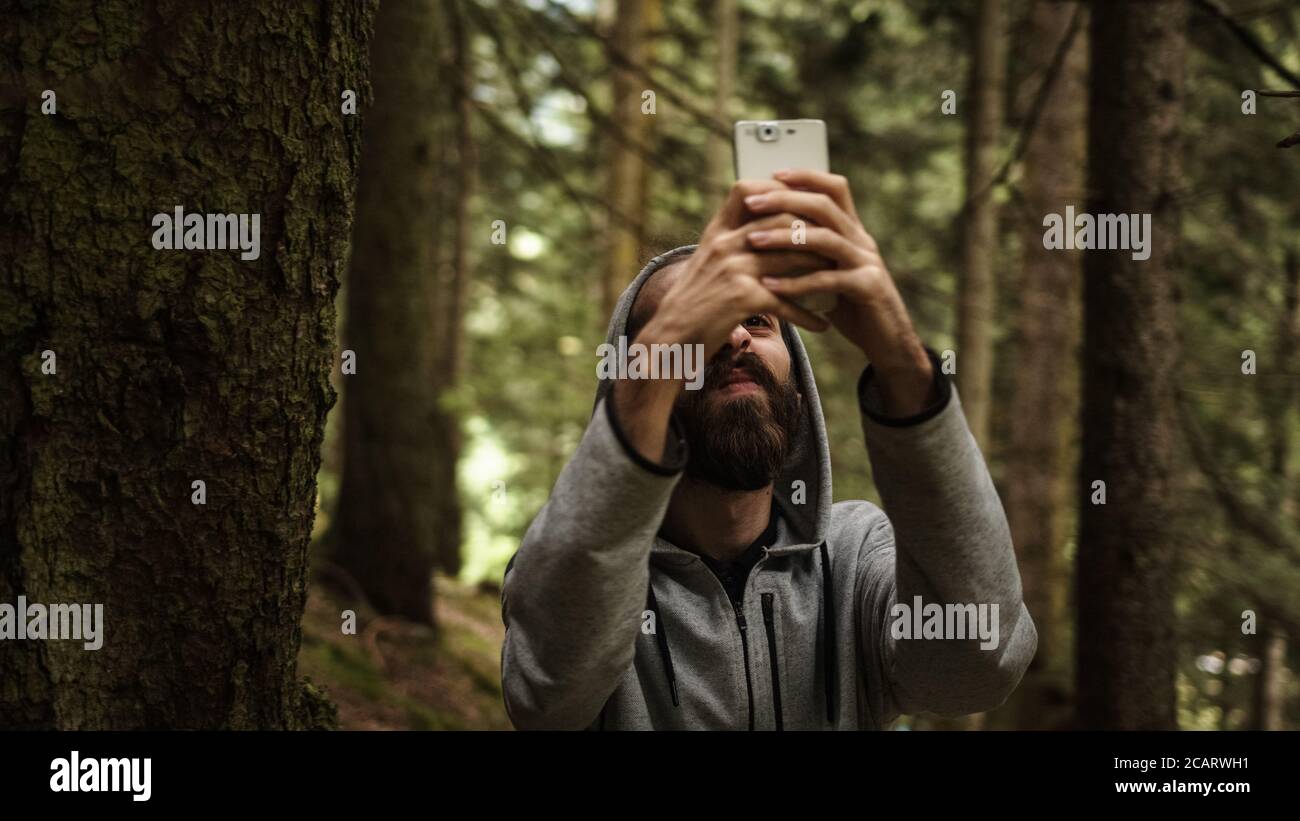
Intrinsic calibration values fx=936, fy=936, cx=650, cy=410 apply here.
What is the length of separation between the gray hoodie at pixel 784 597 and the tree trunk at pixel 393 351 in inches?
233

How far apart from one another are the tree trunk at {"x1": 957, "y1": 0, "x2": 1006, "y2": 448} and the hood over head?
7.44 metres

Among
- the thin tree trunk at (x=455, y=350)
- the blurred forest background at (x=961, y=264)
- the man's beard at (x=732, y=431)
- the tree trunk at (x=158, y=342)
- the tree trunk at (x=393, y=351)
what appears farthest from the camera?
the thin tree trunk at (x=455, y=350)

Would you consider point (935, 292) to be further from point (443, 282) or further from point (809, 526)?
point (443, 282)

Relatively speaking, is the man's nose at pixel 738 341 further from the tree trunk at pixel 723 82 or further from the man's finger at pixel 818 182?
the tree trunk at pixel 723 82

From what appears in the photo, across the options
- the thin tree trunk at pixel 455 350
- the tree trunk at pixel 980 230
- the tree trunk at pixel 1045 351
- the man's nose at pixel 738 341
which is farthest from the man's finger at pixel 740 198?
the thin tree trunk at pixel 455 350

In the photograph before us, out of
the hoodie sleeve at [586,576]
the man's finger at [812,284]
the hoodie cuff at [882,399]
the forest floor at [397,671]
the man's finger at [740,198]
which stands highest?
the man's finger at [740,198]

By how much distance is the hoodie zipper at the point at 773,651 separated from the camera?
242 cm

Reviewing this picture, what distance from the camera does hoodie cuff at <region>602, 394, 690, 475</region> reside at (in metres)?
1.90

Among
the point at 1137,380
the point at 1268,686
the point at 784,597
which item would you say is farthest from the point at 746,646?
the point at 1268,686

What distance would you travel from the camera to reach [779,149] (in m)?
1.91

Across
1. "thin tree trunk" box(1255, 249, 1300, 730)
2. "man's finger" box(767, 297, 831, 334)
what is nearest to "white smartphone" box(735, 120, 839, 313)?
"man's finger" box(767, 297, 831, 334)

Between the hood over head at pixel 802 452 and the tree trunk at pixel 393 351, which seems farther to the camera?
the tree trunk at pixel 393 351

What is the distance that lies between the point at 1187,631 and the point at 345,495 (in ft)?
26.2

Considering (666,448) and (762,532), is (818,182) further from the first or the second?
(762,532)
